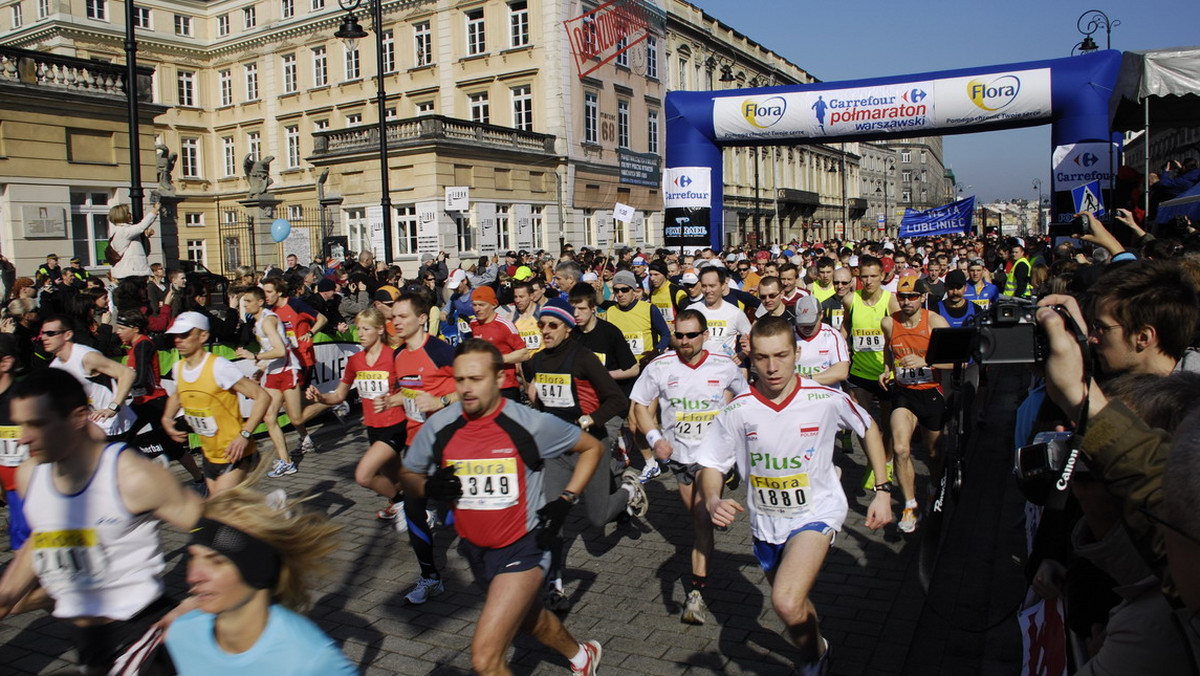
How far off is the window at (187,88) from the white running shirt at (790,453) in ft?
169

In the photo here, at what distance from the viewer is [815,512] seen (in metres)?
4.44

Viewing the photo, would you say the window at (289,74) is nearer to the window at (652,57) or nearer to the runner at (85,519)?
the window at (652,57)

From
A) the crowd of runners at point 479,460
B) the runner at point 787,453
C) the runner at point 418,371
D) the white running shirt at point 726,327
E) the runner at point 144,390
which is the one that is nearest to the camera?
the crowd of runners at point 479,460

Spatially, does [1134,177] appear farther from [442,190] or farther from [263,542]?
[442,190]

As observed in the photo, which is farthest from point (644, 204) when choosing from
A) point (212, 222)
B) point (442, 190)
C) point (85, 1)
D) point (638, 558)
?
point (638, 558)

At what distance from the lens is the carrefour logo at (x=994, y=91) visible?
698 inches

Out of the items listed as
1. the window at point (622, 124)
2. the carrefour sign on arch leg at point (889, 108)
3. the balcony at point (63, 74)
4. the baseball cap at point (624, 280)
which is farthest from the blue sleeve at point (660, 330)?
the window at point (622, 124)

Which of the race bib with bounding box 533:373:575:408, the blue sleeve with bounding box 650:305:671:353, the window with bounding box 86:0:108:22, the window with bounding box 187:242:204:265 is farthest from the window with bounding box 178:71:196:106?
the race bib with bounding box 533:373:575:408

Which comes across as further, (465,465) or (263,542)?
(465,465)

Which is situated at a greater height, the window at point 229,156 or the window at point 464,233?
the window at point 229,156

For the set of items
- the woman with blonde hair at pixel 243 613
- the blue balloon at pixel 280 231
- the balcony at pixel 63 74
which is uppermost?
the balcony at pixel 63 74

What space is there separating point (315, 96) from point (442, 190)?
17.1 meters

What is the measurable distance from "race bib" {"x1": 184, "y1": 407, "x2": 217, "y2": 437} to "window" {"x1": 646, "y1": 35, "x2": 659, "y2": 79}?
4263 centimetres

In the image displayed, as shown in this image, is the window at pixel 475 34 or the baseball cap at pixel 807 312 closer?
the baseball cap at pixel 807 312
